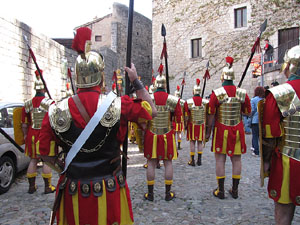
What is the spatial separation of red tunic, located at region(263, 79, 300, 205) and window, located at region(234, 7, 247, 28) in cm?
1770

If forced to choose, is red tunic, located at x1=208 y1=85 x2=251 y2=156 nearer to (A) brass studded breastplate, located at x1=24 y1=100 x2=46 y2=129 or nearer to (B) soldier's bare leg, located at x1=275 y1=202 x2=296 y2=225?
(B) soldier's bare leg, located at x1=275 y1=202 x2=296 y2=225

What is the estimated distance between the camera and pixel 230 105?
4043mm

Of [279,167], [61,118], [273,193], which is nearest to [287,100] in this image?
[279,167]

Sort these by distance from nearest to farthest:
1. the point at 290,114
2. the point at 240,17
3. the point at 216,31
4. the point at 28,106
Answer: the point at 290,114 < the point at 28,106 < the point at 240,17 < the point at 216,31

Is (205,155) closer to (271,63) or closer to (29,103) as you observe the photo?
(29,103)

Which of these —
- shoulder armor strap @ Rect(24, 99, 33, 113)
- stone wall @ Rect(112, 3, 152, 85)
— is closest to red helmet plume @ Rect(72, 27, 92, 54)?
shoulder armor strap @ Rect(24, 99, 33, 113)

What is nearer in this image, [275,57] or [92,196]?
[92,196]

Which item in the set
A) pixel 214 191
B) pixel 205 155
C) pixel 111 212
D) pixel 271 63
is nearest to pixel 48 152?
pixel 111 212

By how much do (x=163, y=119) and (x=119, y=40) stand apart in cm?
2050

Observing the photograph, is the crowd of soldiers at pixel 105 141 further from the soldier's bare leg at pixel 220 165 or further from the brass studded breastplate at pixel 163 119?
the brass studded breastplate at pixel 163 119

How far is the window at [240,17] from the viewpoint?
58.9 feet

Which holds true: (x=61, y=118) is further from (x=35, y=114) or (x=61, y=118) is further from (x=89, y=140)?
(x=35, y=114)

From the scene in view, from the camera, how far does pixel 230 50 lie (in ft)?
61.5

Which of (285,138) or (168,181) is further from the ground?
(285,138)
